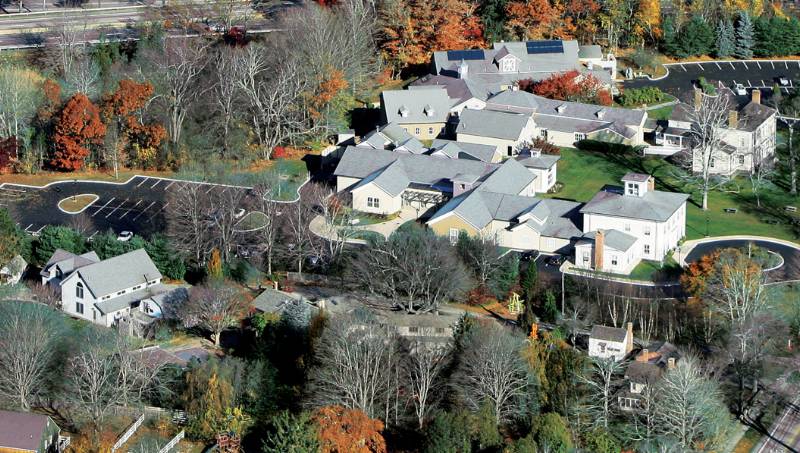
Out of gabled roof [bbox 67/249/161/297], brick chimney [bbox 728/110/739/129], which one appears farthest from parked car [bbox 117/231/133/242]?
brick chimney [bbox 728/110/739/129]

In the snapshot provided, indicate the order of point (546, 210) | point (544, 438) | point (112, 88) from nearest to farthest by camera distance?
point (544, 438)
point (546, 210)
point (112, 88)

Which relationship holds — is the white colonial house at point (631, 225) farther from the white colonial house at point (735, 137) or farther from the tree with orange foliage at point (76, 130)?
the tree with orange foliage at point (76, 130)

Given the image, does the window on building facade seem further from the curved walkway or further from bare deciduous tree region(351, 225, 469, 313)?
the curved walkway

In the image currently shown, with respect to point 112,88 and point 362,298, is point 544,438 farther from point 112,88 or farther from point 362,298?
point 112,88

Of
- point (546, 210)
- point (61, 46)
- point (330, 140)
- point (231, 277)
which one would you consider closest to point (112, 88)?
point (61, 46)

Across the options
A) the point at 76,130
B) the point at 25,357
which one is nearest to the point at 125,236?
the point at 76,130

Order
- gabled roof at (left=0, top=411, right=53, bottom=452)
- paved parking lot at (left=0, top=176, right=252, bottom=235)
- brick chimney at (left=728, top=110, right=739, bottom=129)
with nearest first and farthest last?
1. gabled roof at (left=0, top=411, right=53, bottom=452)
2. paved parking lot at (left=0, top=176, right=252, bottom=235)
3. brick chimney at (left=728, top=110, right=739, bottom=129)
